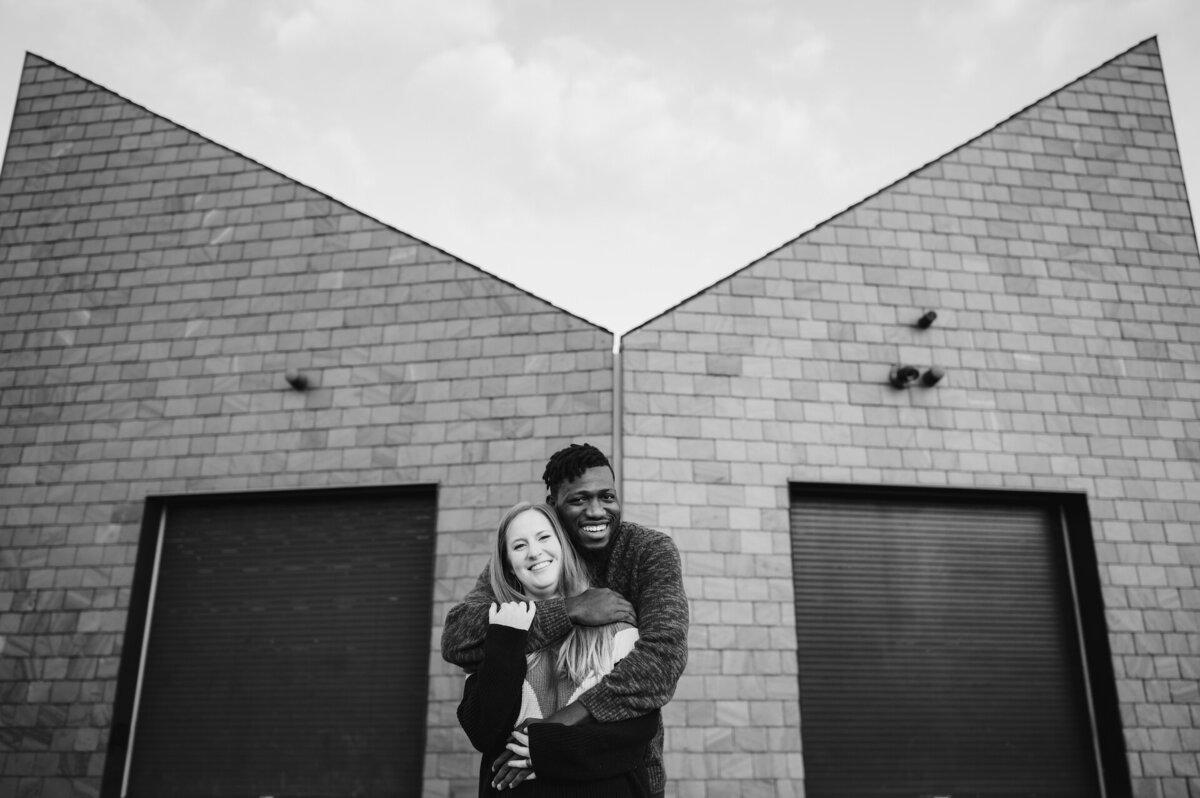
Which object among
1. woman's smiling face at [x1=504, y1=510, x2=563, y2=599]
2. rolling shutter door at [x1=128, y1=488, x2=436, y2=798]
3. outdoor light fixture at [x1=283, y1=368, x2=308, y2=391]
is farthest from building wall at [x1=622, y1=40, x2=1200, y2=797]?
woman's smiling face at [x1=504, y1=510, x2=563, y2=599]

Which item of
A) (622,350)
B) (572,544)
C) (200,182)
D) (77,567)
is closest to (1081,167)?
(622,350)

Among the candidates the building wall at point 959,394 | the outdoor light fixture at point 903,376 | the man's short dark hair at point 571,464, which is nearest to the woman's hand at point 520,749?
the man's short dark hair at point 571,464

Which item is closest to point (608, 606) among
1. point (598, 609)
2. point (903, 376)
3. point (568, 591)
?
point (598, 609)

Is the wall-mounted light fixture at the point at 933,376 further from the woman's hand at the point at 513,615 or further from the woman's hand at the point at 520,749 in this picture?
the woman's hand at the point at 520,749

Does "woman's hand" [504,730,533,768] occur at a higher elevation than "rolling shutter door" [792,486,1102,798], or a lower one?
lower

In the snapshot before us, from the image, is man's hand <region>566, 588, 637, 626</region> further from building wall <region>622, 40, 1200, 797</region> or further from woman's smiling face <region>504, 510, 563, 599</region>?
building wall <region>622, 40, 1200, 797</region>

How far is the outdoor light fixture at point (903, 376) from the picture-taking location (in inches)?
279

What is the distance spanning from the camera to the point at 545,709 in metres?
2.40

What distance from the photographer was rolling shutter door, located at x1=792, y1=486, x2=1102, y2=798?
662 centimetres

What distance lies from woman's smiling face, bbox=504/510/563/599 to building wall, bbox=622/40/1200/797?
3928 mm

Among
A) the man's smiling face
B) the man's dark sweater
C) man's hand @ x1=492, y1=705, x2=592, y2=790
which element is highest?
the man's smiling face

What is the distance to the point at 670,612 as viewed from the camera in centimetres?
248

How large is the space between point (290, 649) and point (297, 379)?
2.08 m

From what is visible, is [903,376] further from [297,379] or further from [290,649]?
[290,649]
